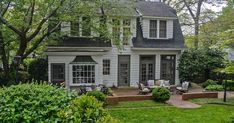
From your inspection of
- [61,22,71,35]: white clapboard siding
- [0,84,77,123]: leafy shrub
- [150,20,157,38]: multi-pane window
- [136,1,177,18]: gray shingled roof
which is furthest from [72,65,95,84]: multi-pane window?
[0,84,77,123]: leafy shrub

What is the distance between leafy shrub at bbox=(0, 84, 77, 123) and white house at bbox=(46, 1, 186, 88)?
13026mm

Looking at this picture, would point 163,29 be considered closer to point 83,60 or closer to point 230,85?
point 230,85

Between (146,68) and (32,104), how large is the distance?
1711cm

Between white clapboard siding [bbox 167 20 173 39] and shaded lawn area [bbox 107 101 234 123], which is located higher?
white clapboard siding [bbox 167 20 173 39]

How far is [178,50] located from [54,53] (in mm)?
10617

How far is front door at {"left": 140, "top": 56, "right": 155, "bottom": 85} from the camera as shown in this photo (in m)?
22.7

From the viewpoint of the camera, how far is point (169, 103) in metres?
16.0

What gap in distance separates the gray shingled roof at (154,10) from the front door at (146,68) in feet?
12.5

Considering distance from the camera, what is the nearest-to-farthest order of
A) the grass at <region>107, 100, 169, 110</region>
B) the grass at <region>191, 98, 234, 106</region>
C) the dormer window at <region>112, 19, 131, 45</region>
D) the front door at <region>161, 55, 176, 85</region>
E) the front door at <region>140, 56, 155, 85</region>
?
the grass at <region>107, 100, 169, 110</region> < the grass at <region>191, 98, 234, 106</region> < the dormer window at <region>112, 19, 131, 45</region> < the front door at <region>140, 56, 155, 85</region> < the front door at <region>161, 55, 176, 85</region>

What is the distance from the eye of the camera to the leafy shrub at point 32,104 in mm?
6023

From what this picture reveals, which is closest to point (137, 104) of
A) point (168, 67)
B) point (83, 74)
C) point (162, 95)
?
point (162, 95)

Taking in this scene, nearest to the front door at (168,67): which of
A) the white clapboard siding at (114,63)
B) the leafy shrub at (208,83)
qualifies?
the white clapboard siding at (114,63)

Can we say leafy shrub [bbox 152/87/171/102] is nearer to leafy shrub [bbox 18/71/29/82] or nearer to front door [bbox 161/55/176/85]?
front door [bbox 161/55/176/85]

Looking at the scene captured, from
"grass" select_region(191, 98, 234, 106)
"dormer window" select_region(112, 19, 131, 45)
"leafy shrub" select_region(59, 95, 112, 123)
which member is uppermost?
"dormer window" select_region(112, 19, 131, 45)
